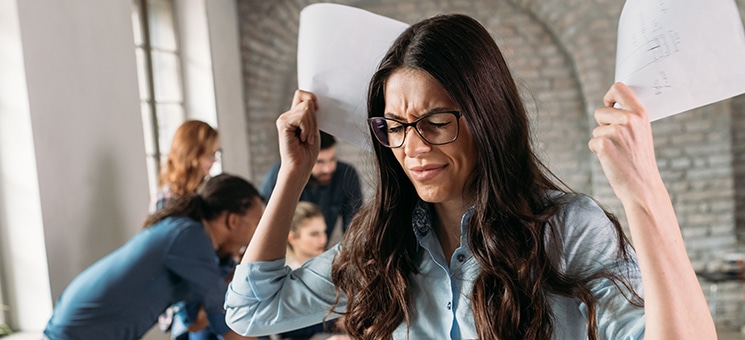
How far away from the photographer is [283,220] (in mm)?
1564

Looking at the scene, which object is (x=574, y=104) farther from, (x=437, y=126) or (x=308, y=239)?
(x=437, y=126)

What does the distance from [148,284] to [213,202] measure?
15.3 inches

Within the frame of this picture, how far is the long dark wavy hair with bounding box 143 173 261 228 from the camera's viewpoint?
301 cm

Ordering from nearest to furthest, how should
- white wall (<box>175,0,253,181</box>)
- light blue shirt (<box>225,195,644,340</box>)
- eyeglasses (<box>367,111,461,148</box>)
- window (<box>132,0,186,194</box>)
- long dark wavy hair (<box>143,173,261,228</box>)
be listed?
1. light blue shirt (<box>225,195,644,340</box>)
2. eyeglasses (<box>367,111,461,148</box>)
3. long dark wavy hair (<box>143,173,261,228</box>)
4. window (<box>132,0,186,194</box>)
5. white wall (<box>175,0,253,181</box>)

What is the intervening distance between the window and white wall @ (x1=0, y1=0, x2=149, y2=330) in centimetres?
106

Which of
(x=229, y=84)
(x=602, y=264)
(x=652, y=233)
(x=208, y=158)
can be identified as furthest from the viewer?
(x=229, y=84)

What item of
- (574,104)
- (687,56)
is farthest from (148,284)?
(574,104)

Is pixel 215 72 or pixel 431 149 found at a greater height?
pixel 215 72

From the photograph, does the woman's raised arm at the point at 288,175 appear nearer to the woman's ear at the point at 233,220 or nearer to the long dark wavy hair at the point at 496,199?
the long dark wavy hair at the point at 496,199

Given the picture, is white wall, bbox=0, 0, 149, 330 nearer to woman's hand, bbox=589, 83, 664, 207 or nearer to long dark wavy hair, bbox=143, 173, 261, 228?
long dark wavy hair, bbox=143, 173, 261, 228

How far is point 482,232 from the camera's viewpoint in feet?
4.28

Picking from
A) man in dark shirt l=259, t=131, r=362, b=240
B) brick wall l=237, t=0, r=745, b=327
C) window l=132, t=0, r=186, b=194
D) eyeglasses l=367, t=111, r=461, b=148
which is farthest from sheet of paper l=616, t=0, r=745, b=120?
brick wall l=237, t=0, r=745, b=327

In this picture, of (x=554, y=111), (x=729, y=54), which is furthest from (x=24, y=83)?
(x=554, y=111)

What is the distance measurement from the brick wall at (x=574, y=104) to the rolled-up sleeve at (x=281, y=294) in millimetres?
4608
